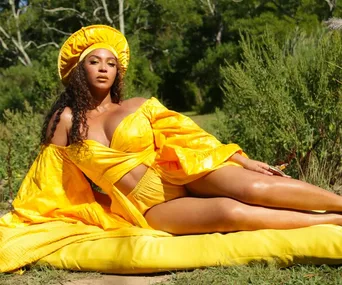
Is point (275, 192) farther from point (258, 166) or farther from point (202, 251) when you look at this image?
point (202, 251)

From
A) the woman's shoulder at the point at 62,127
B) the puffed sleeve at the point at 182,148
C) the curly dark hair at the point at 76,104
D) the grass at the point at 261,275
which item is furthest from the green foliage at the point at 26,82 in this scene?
the grass at the point at 261,275

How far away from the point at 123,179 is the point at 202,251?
68 cm

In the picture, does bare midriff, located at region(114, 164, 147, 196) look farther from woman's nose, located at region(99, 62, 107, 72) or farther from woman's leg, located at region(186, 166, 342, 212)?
woman's nose, located at region(99, 62, 107, 72)

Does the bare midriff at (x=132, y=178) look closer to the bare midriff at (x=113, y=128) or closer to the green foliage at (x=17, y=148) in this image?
the bare midriff at (x=113, y=128)

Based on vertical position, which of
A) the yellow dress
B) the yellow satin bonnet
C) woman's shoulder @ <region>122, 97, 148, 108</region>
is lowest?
the yellow dress

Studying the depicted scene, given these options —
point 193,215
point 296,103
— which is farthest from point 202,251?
point 296,103

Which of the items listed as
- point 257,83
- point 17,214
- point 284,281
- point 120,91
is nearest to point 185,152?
point 120,91

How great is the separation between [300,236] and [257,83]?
2454mm

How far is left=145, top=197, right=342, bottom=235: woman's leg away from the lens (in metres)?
3.03

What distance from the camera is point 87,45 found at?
355 cm

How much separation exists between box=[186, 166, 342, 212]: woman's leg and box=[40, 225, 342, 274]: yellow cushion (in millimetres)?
140

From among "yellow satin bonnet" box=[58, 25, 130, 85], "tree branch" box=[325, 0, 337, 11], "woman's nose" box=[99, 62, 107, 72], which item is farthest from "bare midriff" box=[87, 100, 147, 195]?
"tree branch" box=[325, 0, 337, 11]

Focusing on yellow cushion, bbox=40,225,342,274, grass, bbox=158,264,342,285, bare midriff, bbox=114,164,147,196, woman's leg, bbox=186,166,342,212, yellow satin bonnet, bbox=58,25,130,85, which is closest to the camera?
grass, bbox=158,264,342,285

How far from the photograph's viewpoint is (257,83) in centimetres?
510
